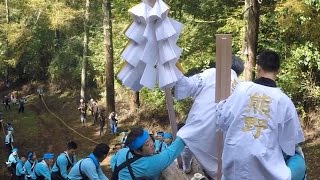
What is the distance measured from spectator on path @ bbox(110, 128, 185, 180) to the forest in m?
1.82

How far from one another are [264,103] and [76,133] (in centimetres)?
1908

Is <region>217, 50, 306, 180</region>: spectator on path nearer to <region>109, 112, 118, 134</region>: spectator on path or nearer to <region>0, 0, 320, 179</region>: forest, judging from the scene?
<region>0, 0, 320, 179</region>: forest

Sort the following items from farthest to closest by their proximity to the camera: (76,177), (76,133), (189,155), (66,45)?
(66,45) → (76,133) → (76,177) → (189,155)

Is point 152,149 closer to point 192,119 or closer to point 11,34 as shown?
point 192,119

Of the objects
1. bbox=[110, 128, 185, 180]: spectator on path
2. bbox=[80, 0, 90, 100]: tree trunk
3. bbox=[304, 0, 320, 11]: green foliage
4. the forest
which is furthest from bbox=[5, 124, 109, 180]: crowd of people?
bbox=[80, 0, 90, 100]: tree trunk

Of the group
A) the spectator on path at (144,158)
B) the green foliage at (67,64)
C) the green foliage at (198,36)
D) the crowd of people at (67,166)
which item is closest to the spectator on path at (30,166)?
the crowd of people at (67,166)

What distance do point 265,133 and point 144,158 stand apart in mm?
1107

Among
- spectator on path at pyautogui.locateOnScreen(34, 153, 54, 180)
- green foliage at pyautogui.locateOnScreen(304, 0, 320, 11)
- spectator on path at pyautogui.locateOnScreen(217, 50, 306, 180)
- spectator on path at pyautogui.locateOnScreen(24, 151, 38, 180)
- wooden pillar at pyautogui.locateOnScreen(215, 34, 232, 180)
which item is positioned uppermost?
green foliage at pyautogui.locateOnScreen(304, 0, 320, 11)

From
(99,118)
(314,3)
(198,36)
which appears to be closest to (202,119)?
(314,3)

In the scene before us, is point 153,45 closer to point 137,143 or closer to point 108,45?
point 137,143

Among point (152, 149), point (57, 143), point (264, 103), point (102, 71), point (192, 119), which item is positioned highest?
point (264, 103)

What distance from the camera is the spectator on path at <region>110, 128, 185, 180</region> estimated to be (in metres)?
A: 3.26

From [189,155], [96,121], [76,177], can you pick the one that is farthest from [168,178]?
[96,121]

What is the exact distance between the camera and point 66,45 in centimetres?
3088
